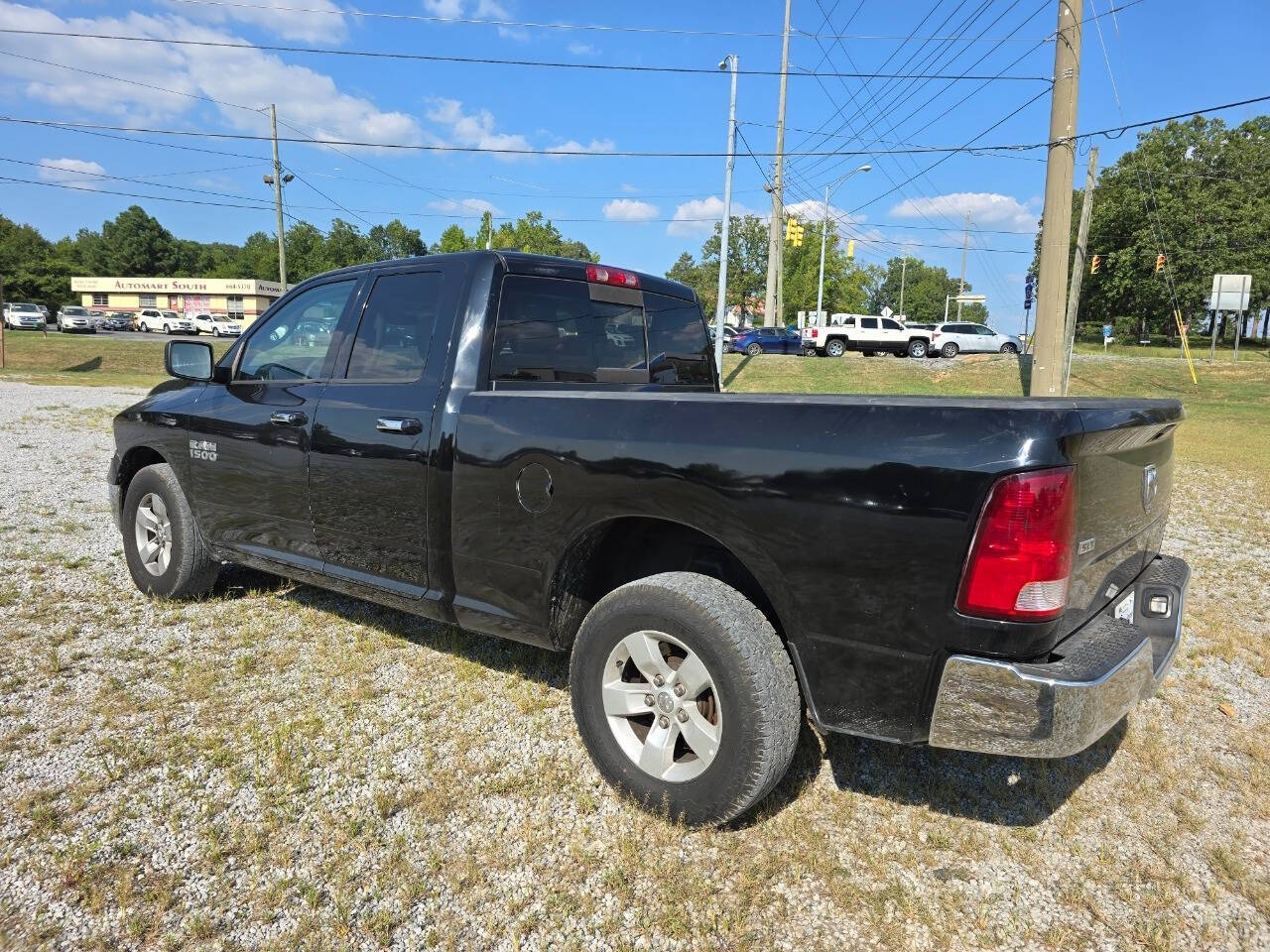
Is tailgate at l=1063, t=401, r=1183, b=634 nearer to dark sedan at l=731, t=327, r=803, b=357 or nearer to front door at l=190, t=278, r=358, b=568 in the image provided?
front door at l=190, t=278, r=358, b=568

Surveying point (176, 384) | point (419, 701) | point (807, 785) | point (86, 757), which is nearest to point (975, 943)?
point (807, 785)

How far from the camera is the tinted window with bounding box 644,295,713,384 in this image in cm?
393

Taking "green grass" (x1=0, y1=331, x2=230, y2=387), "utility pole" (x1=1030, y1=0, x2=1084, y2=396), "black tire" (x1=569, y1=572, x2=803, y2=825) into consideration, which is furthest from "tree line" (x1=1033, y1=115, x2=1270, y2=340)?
"black tire" (x1=569, y1=572, x2=803, y2=825)

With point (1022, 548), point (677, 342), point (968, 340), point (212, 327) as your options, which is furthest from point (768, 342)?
point (212, 327)

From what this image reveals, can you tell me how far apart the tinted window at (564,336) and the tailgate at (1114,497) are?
2043 mm

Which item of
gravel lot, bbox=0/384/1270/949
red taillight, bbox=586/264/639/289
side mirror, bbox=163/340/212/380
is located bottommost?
gravel lot, bbox=0/384/1270/949

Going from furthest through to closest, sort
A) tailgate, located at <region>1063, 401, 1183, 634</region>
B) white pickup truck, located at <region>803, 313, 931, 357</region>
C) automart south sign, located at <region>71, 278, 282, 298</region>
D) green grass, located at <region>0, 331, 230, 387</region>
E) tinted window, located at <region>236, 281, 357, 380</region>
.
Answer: automart south sign, located at <region>71, 278, 282, 298</region> → white pickup truck, located at <region>803, 313, 931, 357</region> → green grass, located at <region>0, 331, 230, 387</region> → tinted window, located at <region>236, 281, 357, 380</region> → tailgate, located at <region>1063, 401, 1183, 634</region>

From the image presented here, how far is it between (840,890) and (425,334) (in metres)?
2.57

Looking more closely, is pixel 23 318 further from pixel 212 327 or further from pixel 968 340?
pixel 968 340

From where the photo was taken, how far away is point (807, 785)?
289cm

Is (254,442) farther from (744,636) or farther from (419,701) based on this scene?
(744,636)

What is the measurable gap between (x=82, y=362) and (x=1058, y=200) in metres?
31.5

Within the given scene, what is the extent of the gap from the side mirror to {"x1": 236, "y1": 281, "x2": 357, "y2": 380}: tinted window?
0.63 feet

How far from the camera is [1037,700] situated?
6.44 feet
